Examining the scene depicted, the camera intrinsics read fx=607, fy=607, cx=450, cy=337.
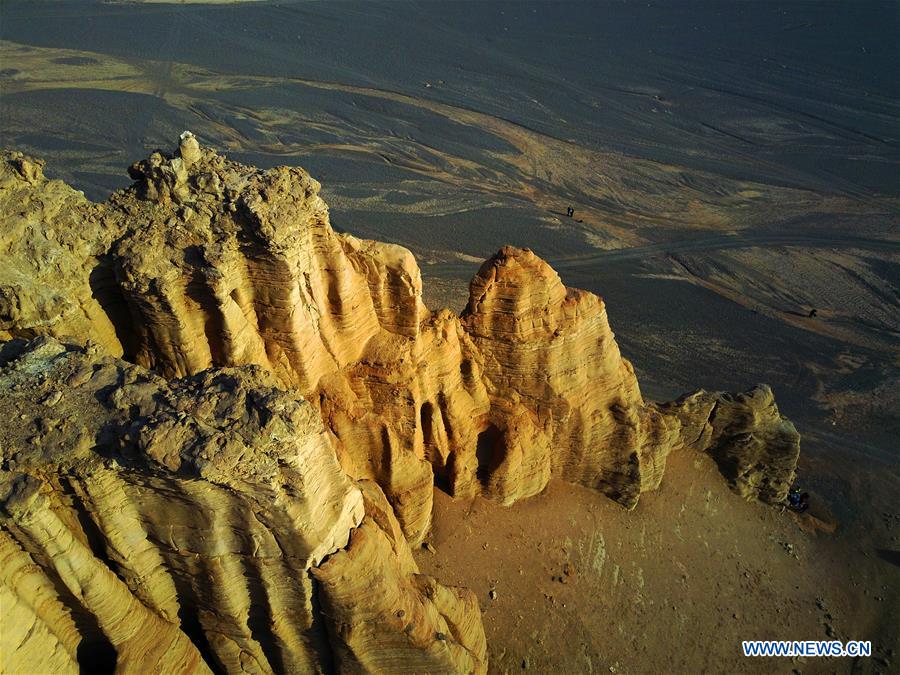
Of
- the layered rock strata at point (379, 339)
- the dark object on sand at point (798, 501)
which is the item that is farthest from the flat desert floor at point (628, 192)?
the layered rock strata at point (379, 339)

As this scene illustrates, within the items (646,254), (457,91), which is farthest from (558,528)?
(457,91)

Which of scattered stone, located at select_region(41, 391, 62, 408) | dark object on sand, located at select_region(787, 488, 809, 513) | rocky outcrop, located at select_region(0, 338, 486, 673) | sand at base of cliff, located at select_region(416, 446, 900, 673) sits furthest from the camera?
dark object on sand, located at select_region(787, 488, 809, 513)

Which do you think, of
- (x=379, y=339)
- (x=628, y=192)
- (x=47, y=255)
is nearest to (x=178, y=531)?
(x=47, y=255)

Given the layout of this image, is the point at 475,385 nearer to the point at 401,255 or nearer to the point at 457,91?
the point at 401,255

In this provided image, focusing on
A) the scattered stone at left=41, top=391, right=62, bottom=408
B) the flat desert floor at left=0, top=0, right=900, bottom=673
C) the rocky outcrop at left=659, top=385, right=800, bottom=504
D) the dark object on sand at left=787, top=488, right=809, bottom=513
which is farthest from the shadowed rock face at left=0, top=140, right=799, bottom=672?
the dark object on sand at left=787, top=488, right=809, bottom=513

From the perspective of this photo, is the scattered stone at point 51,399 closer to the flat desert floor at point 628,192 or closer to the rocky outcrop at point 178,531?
the rocky outcrop at point 178,531

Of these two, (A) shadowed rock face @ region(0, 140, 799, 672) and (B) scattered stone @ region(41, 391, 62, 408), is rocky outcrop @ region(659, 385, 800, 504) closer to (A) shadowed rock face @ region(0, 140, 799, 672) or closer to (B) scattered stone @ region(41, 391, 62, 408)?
(A) shadowed rock face @ region(0, 140, 799, 672)

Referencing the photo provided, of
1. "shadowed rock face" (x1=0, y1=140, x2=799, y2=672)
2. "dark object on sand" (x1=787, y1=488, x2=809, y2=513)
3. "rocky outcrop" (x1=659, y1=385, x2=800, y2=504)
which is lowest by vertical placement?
"dark object on sand" (x1=787, y1=488, x2=809, y2=513)
